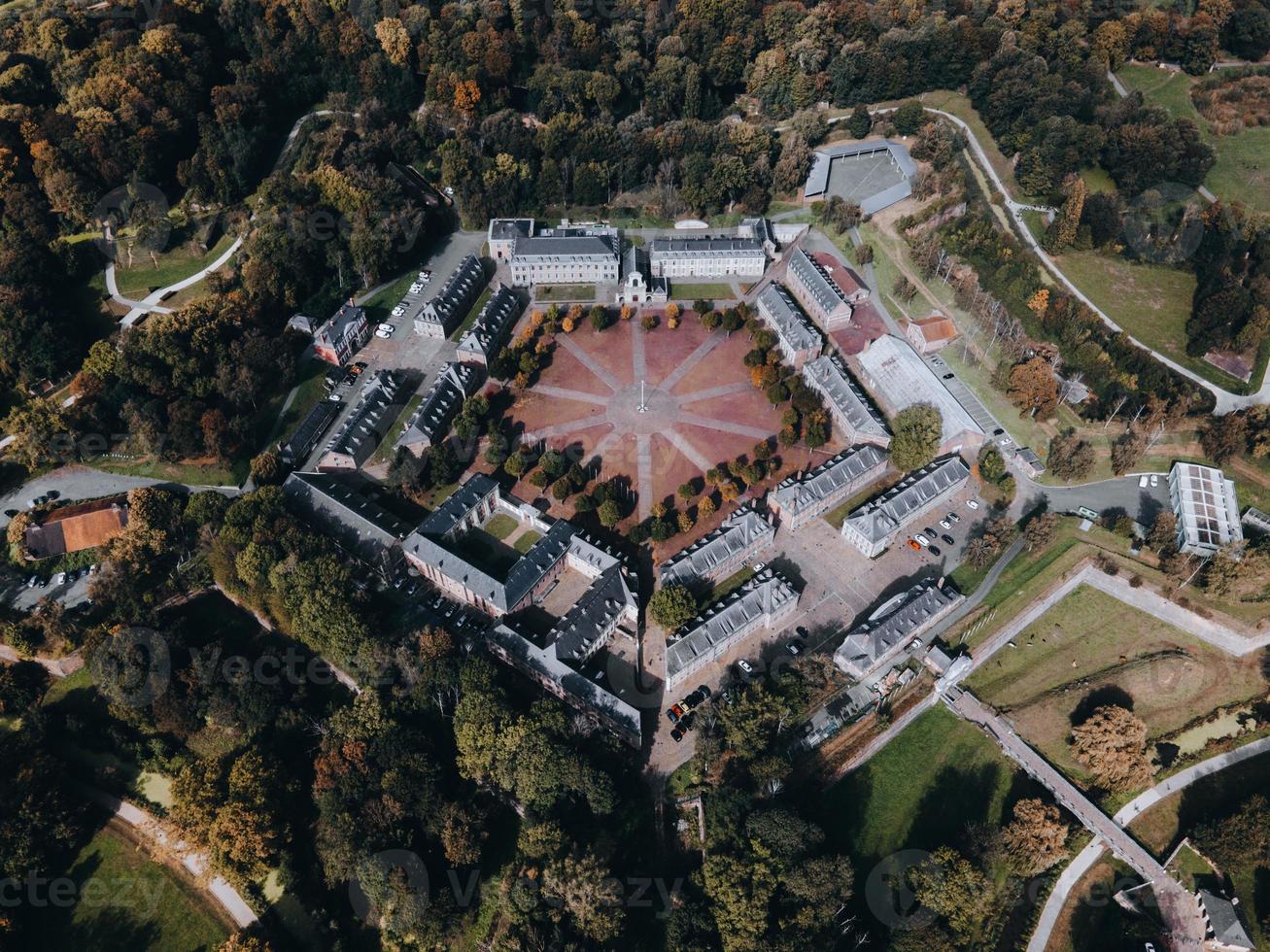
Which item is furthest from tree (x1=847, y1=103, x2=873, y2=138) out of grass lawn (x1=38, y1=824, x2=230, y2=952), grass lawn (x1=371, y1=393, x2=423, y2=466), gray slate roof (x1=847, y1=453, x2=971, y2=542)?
grass lawn (x1=38, y1=824, x2=230, y2=952)

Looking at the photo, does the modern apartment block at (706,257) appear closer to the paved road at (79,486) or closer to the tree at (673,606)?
the tree at (673,606)

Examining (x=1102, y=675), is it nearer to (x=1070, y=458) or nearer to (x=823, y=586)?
(x=1070, y=458)

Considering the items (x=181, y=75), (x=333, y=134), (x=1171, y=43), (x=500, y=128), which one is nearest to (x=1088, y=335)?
(x=1171, y=43)

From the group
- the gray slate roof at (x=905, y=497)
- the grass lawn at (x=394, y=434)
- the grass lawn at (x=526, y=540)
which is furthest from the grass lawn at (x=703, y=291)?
the grass lawn at (x=526, y=540)

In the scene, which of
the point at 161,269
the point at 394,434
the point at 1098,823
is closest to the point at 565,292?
the point at 394,434

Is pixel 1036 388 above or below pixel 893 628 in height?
above

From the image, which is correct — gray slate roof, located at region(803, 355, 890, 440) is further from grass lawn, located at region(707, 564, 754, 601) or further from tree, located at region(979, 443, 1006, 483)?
grass lawn, located at region(707, 564, 754, 601)

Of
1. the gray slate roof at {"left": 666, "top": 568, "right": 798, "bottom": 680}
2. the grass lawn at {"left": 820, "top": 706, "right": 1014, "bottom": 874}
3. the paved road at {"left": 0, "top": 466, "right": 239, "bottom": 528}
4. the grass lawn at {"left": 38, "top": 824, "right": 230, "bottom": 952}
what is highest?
the paved road at {"left": 0, "top": 466, "right": 239, "bottom": 528}
